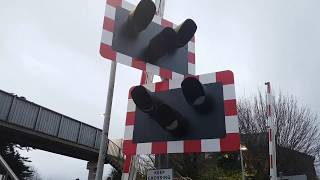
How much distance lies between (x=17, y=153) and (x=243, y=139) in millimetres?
14808

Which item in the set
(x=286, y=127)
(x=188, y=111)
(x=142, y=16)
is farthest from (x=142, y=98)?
(x=286, y=127)

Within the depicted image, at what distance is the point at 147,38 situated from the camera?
346 cm

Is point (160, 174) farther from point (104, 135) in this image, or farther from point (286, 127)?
point (286, 127)

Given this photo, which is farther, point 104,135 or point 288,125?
point 288,125

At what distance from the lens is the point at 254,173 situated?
19938mm

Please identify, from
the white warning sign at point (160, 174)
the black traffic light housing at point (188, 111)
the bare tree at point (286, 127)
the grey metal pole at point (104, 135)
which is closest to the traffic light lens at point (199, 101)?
the black traffic light housing at point (188, 111)

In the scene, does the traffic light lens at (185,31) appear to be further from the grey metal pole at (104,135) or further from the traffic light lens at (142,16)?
the grey metal pole at (104,135)

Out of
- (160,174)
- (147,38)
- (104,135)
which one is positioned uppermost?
(147,38)

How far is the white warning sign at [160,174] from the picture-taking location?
9.71 ft

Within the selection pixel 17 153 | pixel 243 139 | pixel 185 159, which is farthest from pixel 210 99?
pixel 17 153

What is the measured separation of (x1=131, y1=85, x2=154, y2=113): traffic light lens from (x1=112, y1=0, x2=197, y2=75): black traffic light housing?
0.51 m

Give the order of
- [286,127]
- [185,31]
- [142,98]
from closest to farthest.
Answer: [142,98]
[185,31]
[286,127]

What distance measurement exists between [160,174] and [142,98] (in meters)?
0.64

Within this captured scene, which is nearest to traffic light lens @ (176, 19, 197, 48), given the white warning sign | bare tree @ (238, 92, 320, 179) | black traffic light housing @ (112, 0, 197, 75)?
black traffic light housing @ (112, 0, 197, 75)
